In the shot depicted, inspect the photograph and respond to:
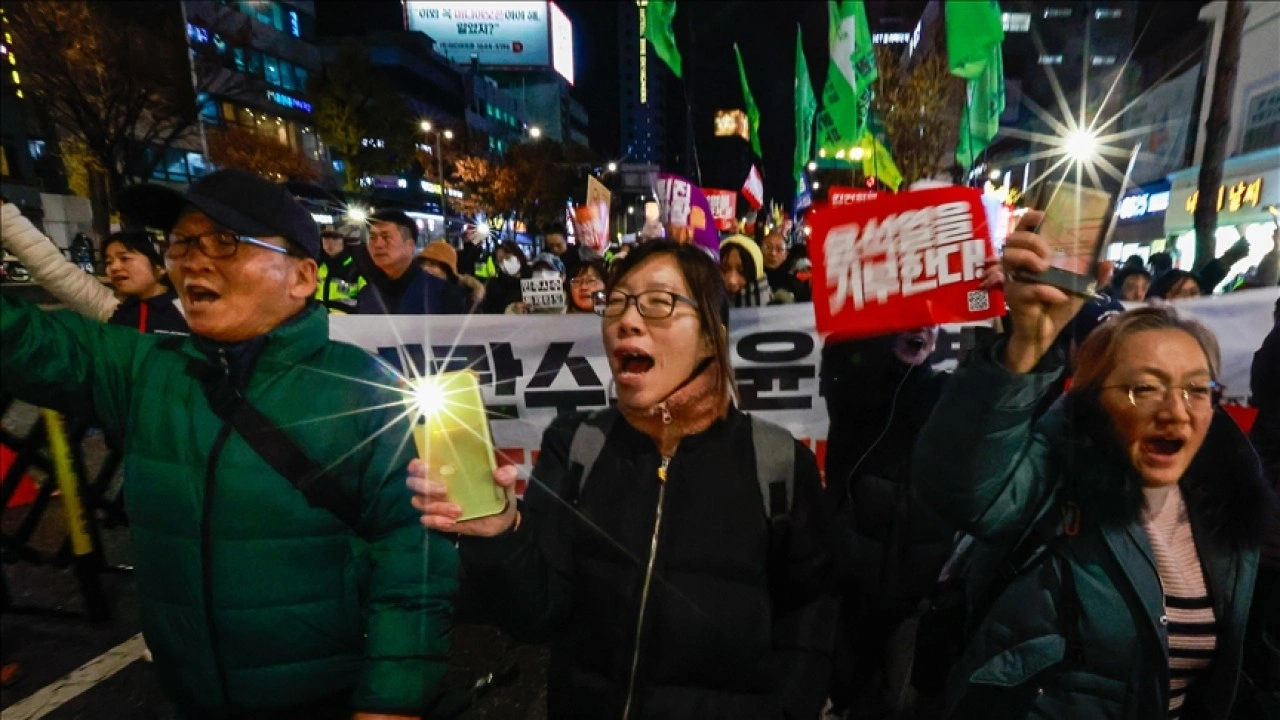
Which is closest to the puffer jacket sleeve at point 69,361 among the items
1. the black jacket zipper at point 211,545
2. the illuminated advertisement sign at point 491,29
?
the black jacket zipper at point 211,545

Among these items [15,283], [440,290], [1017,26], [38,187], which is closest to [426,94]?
[38,187]

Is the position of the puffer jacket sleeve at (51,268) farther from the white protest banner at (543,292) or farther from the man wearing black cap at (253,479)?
the white protest banner at (543,292)

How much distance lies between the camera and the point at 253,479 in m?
1.62

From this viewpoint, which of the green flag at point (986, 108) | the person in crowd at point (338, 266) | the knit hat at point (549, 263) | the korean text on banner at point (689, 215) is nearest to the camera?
the korean text on banner at point (689, 215)

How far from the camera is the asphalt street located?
3041 millimetres

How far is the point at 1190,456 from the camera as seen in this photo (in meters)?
1.70

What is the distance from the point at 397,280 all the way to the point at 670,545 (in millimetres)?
4010

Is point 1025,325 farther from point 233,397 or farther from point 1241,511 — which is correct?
point 233,397

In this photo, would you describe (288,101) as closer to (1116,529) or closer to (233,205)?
(233,205)

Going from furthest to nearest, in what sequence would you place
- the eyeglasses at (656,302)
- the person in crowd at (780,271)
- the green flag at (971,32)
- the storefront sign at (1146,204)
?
the storefront sign at (1146,204) < the green flag at (971,32) < the person in crowd at (780,271) < the eyeglasses at (656,302)

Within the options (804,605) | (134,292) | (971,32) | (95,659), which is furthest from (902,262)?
(971,32)

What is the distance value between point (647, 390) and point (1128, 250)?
115 ft

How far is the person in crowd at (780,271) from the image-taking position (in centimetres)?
746

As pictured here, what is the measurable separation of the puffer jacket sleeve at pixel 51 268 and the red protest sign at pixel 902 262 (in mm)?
2380
